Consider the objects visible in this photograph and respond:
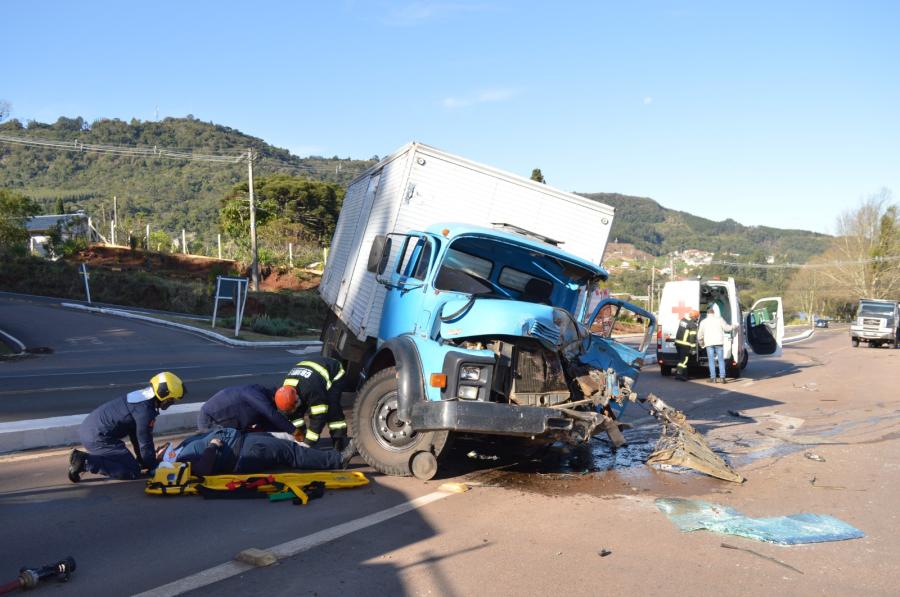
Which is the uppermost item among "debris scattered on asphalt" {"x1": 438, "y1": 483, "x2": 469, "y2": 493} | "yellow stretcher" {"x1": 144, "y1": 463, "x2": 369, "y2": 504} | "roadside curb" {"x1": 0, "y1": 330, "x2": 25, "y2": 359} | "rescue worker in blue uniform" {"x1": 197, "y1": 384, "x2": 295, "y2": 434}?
"rescue worker in blue uniform" {"x1": 197, "y1": 384, "x2": 295, "y2": 434}

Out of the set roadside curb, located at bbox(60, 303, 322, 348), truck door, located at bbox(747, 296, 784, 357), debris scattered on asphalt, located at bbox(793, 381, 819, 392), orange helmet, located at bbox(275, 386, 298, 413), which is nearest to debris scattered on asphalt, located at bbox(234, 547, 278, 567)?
orange helmet, located at bbox(275, 386, 298, 413)

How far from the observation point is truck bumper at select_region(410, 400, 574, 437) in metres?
6.08

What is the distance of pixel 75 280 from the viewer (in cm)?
3688

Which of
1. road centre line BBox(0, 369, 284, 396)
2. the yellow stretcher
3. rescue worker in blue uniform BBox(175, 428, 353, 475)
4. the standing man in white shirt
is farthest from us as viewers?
the standing man in white shirt

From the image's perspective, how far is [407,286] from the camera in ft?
24.4

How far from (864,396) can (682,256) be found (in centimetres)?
12802

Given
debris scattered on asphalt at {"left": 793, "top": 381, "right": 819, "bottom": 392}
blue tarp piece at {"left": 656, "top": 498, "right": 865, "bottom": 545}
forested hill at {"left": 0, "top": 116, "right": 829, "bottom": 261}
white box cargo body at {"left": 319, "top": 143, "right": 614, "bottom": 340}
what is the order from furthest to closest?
forested hill at {"left": 0, "top": 116, "right": 829, "bottom": 261}, debris scattered on asphalt at {"left": 793, "top": 381, "right": 819, "bottom": 392}, white box cargo body at {"left": 319, "top": 143, "right": 614, "bottom": 340}, blue tarp piece at {"left": 656, "top": 498, "right": 865, "bottom": 545}

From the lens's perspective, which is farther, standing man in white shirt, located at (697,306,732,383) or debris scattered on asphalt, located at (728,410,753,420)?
standing man in white shirt, located at (697,306,732,383)

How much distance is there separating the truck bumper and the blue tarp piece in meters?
1.18

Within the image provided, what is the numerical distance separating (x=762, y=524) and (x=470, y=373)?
8.36 feet

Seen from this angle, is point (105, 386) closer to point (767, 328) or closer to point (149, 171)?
point (767, 328)

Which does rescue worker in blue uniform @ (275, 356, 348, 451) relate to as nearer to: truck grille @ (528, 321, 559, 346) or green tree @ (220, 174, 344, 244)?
truck grille @ (528, 321, 559, 346)

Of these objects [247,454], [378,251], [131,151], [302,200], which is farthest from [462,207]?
[131,151]

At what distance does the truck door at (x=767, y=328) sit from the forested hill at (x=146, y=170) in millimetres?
65427
